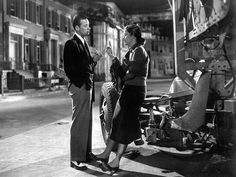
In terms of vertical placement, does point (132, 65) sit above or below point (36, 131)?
above

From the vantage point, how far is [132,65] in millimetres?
4156

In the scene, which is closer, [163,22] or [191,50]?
[191,50]

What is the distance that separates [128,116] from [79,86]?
2.60ft

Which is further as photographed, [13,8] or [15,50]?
[15,50]

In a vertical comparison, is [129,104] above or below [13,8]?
below

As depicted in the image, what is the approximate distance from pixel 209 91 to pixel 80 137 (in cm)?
186

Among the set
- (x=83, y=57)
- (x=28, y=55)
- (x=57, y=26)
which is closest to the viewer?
(x=83, y=57)

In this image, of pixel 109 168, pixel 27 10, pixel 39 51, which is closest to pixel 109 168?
pixel 109 168

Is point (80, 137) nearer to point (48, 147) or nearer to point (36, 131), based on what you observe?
point (48, 147)

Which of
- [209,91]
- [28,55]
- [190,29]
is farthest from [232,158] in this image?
[28,55]

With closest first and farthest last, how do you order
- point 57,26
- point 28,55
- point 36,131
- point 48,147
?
point 48,147 → point 36,131 → point 28,55 → point 57,26

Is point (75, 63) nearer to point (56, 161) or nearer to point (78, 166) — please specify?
point (78, 166)

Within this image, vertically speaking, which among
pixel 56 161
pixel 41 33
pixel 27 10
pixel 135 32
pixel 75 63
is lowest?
pixel 56 161

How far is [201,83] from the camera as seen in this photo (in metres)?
3.76
